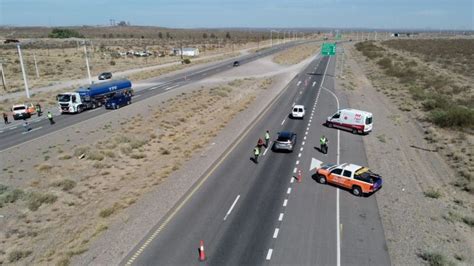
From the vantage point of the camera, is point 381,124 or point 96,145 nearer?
point 96,145

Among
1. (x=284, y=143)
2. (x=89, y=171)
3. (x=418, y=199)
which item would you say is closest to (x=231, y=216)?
(x=284, y=143)

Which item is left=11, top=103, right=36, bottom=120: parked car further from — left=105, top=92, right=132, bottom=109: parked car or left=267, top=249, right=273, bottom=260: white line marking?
left=267, top=249, right=273, bottom=260: white line marking

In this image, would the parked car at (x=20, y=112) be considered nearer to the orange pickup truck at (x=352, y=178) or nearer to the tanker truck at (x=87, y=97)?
the tanker truck at (x=87, y=97)

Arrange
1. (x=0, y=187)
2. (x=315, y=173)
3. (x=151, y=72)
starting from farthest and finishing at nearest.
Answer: (x=151, y=72) < (x=315, y=173) < (x=0, y=187)

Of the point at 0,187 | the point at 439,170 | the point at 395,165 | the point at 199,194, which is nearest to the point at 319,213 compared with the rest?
the point at 199,194

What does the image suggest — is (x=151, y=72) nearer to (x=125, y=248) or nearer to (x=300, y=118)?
(x=300, y=118)

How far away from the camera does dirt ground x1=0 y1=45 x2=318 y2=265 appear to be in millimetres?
21188

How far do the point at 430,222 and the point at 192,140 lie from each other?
24.9 meters

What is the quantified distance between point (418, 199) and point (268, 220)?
11.0 metres

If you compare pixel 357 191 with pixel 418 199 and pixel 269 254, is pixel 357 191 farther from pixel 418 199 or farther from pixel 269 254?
pixel 269 254

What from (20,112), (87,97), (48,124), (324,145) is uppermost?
(87,97)

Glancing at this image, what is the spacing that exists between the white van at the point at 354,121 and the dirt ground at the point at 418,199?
1.27 m

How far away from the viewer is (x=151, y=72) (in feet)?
319

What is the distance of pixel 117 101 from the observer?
56.2m
